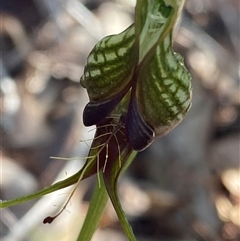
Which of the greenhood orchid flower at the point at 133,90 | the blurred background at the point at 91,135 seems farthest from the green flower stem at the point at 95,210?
the blurred background at the point at 91,135

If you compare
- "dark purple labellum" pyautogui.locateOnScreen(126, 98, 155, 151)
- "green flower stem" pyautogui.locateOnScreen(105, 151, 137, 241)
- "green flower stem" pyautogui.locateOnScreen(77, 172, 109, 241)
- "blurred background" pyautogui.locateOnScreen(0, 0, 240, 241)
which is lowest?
"blurred background" pyautogui.locateOnScreen(0, 0, 240, 241)

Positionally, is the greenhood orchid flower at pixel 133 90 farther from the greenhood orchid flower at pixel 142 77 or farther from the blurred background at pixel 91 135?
the blurred background at pixel 91 135

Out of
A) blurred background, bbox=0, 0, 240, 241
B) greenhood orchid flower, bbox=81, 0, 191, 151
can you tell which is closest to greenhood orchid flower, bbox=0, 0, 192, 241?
greenhood orchid flower, bbox=81, 0, 191, 151

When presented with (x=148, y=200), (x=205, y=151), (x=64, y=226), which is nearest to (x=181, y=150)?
(x=205, y=151)

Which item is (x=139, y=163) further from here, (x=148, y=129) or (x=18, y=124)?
(x=148, y=129)

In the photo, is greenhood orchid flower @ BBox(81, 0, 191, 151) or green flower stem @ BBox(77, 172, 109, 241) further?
green flower stem @ BBox(77, 172, 109, 241)

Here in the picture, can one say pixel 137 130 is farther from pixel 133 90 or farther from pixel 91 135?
pixel 91 135

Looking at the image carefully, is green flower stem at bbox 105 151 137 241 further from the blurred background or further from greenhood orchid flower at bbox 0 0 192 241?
the blurred background
